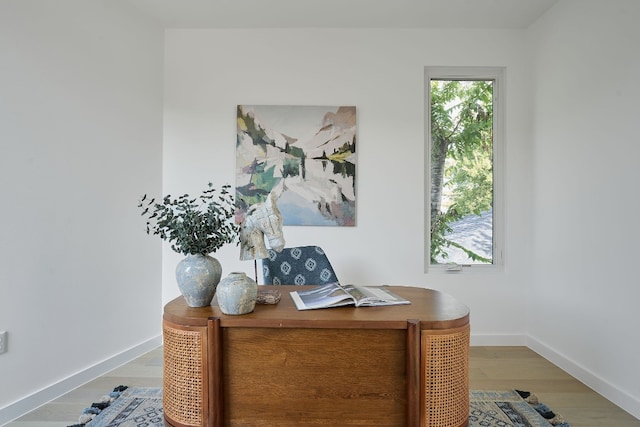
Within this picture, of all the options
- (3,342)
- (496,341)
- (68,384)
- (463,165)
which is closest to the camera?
(3,342)

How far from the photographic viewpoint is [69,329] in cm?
239

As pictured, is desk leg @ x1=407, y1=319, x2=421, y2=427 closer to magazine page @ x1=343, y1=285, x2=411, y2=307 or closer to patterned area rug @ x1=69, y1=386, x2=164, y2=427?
magazine page @ x1=343, y1=285, x2=411, y2=307

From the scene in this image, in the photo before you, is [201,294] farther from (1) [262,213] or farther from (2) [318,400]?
(2) [318,400]

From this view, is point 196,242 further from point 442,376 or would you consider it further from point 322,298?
point 442,376

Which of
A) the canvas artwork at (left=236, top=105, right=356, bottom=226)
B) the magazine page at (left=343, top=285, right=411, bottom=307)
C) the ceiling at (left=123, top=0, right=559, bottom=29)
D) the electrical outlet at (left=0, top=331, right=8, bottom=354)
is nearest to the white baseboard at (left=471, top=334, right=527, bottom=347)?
the canvas artwork at (left=236, top=105, right=356, bottom=226)

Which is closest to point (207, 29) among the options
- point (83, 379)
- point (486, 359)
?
point (83, 379)

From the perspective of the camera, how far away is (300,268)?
102 inches

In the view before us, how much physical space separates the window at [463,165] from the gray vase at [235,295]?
225 cm

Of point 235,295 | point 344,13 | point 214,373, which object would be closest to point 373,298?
point 235,295

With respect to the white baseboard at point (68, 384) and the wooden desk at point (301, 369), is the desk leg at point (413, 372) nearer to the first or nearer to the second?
the wooden desk at point (301, 369)

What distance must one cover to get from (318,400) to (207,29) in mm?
3123

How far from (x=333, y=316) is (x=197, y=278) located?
0.58m

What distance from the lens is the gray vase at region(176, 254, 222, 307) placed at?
1.54 m

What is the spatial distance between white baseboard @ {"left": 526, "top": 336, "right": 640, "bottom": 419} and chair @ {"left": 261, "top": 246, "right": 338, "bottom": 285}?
1764 millimetres
